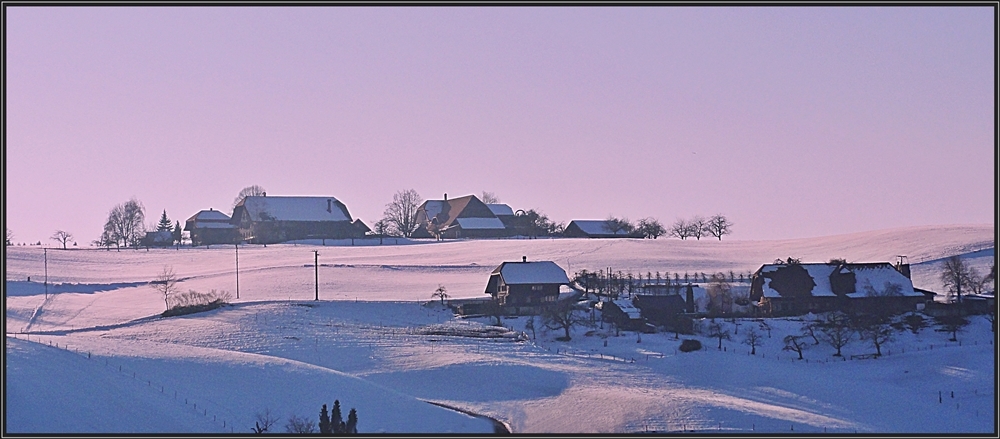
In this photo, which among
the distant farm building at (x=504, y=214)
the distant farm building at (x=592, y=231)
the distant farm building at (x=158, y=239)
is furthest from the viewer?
the distant farm building at (x=504, y=214)

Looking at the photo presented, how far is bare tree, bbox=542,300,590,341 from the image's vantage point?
54781mm

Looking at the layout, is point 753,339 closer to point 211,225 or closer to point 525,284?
point 525,284

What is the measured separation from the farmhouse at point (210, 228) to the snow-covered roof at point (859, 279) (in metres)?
70.9

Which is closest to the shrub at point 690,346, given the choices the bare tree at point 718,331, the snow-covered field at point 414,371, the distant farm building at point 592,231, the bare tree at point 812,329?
the snow-covered field at point 414,371

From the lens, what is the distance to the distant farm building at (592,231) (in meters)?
120

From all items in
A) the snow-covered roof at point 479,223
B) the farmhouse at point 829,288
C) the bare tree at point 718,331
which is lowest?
the bare tree at point 718,331

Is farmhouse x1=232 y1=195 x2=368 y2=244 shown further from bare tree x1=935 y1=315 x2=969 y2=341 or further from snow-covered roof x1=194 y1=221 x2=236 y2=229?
bare tree x1=935 y1=315 x2=969 y2=341

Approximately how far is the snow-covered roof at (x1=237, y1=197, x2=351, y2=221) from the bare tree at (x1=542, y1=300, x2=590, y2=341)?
68.4m

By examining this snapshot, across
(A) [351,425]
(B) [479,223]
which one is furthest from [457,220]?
(A) [351,425]

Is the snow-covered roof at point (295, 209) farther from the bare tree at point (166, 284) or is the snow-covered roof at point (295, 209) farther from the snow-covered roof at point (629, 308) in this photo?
the snow-covered roof at point (629, 308)

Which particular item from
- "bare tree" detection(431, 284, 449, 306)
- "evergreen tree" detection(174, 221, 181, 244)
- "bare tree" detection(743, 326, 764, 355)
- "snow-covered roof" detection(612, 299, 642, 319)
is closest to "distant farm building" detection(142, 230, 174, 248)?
"evergreen tree" detection(174, 221, 181, 244)

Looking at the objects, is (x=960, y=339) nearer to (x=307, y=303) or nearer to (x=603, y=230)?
(x=307, y=303)

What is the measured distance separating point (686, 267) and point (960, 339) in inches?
1239

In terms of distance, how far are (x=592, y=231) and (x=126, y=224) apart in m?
53.7
